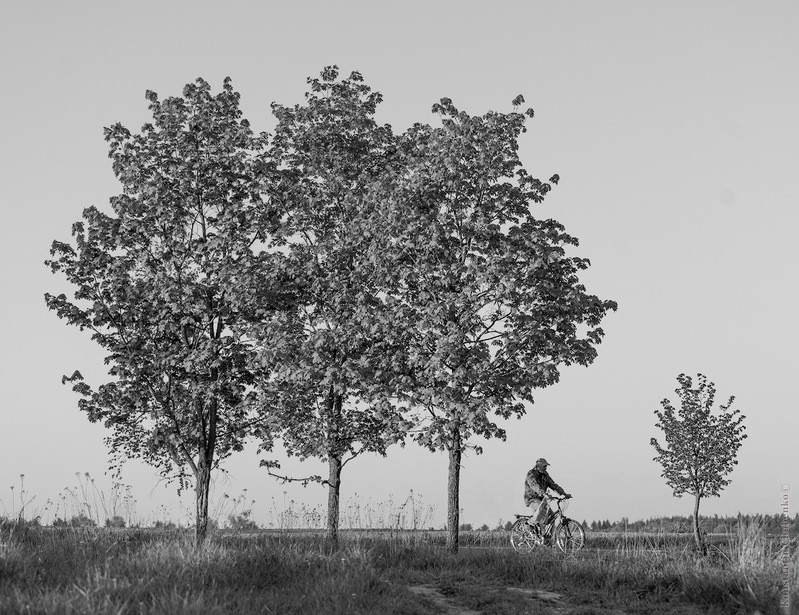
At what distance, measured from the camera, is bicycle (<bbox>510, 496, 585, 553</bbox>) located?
2252 cm

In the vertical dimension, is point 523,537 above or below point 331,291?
below

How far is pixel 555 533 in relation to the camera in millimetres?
22750

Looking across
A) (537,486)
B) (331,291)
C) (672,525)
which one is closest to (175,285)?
(331,291)

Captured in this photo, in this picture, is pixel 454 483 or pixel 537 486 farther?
pixel 537 486

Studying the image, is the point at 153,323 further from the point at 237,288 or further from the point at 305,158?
the point at 305,158

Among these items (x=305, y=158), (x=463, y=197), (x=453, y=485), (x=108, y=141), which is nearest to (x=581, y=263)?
(x=463, y=197)

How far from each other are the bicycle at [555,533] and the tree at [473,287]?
283 cm

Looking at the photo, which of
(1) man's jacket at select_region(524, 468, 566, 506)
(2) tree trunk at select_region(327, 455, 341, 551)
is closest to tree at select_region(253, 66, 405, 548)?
(2) tree trunk at select_region(327, 455, 341, 551)

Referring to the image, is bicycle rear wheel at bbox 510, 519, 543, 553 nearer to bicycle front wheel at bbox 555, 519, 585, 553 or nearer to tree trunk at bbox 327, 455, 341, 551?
bicycle front wheel at bbox 555, 519, 585, 553

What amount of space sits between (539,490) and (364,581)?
10754mm

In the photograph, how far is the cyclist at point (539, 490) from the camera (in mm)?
23156

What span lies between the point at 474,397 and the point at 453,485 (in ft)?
8.83

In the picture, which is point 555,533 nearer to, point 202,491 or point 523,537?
point 523,537

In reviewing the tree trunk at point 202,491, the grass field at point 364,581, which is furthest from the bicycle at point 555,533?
the tree trunk at point 202,491
